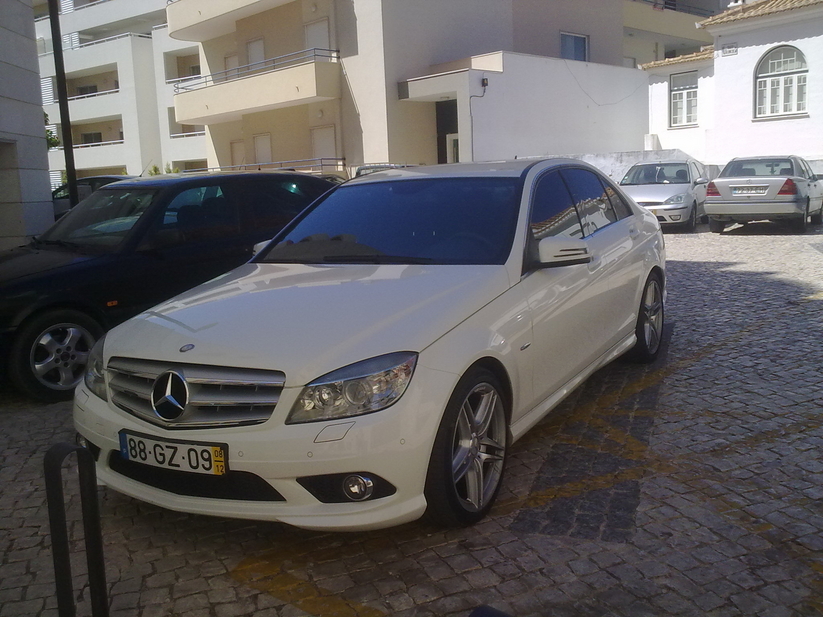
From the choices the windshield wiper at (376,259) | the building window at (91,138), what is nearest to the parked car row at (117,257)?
the windshield wiper at (376,259)

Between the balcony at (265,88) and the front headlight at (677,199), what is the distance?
1221 cm

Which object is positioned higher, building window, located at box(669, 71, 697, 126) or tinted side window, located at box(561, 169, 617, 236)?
building window, located at box(669, 71, 697, 126)

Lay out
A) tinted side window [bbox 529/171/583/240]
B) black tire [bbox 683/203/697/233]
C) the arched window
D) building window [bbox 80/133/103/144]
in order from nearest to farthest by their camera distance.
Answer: tinted side window [bbox 529/171/583/240], black tire [bbox 683/203/697/233], the arched window, building window [bbox 80/133/103/144]

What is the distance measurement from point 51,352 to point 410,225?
3.14m

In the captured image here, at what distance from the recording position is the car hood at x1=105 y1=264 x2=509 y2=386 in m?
3.47

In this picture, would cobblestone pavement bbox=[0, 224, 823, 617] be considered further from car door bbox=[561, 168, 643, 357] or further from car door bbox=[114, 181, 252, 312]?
car door bbox=[114, 181, 252, 312]

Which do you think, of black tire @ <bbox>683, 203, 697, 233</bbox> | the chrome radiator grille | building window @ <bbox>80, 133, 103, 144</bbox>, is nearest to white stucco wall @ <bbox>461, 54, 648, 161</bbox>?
black tire @ <bbox>683, 203, 697, 233</bbox>

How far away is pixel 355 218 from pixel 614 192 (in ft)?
7.47

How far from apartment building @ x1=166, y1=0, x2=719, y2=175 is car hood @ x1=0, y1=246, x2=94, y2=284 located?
1787cm

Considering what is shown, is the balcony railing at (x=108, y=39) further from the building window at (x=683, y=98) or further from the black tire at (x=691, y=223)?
the black tire at (x=691, y=223)

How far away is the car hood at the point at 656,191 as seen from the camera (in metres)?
18.0

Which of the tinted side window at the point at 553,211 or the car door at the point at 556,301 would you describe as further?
the tinted side window at the point at 553,211

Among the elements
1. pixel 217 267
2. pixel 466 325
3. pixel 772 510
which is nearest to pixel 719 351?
pixel 772 510

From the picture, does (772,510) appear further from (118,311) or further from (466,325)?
(118,311)
